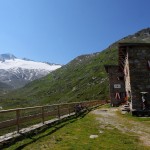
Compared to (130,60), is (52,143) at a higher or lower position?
lower

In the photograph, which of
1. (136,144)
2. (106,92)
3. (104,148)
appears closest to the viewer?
(104,148)

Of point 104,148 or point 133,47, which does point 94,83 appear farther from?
point 104,148

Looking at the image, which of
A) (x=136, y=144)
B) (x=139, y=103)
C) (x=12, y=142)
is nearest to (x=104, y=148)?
(x=136, y=144)

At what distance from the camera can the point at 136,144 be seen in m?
12.6

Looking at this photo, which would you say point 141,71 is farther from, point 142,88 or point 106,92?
point 106,92

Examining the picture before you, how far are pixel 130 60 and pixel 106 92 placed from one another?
78.1m

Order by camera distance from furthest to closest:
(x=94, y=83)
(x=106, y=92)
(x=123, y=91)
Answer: (x=94, y=83)
(x=106, y=92)
(x=123, y=91)

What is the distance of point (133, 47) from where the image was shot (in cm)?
2616

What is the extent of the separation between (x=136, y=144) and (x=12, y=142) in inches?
223

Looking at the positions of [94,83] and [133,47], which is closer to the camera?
A: [133,47]

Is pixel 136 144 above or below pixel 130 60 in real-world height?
below

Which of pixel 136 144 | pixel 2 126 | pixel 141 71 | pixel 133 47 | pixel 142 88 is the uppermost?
pixel 133 47

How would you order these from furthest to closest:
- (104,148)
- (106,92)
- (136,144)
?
(106,92), (136,144), (104,148)

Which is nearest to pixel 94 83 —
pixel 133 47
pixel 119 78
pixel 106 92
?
pixel 106 92
